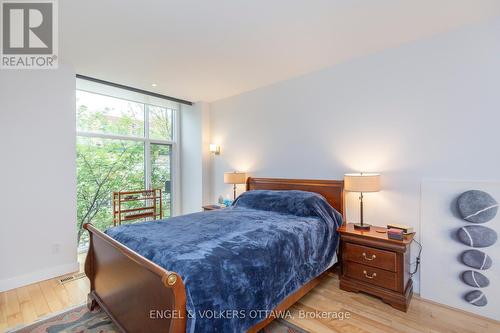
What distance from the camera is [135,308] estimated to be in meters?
1.61

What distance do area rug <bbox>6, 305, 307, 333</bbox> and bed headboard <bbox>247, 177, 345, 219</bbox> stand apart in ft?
4.86

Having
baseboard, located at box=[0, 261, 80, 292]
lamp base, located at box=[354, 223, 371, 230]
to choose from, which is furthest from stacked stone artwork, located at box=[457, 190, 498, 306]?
baseboard, located at box=[0, 261, 80, 292]

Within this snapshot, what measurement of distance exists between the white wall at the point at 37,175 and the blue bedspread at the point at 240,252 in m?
1.35

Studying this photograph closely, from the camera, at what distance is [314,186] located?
10.5 ft

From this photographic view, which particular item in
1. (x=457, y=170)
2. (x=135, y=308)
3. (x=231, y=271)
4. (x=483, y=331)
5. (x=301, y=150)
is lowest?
(x=483, y=331)

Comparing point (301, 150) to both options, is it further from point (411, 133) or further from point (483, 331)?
point (483, 331)

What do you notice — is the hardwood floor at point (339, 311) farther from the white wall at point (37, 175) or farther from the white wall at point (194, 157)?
the white wall at point (194, 157)

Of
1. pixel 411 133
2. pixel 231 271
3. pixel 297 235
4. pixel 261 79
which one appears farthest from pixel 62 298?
pixel 411 133

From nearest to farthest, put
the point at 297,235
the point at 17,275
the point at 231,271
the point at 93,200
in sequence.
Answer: the point at 231,271 → the point at 297,235 → the point at 17,275 → the point at 93,200

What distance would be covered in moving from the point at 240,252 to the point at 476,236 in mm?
2084

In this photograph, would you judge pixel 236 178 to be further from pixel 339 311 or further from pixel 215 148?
pixel 339 311

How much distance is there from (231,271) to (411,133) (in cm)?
227

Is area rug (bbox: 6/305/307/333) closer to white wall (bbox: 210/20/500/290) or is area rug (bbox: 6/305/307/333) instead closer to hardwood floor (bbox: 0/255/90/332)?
hardwood floor (bbox: 0/255/90/332)

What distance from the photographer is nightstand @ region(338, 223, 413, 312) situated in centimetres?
219
